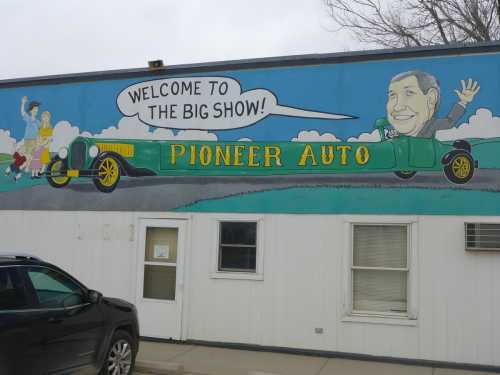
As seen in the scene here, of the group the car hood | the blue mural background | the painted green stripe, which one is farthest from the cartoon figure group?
the car hood

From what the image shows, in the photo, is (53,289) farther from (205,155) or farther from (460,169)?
(460,169)

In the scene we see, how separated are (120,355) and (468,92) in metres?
6.45

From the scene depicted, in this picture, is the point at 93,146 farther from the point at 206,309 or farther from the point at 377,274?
the point at 377,274

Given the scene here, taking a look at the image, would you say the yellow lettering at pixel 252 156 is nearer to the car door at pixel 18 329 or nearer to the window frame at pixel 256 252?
the window frame at pixel 256 252

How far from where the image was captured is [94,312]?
7012 millimetres

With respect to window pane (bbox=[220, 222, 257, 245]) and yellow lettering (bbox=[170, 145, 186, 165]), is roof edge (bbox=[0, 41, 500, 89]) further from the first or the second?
window pane (bbox=[220, 222, 257, 245])

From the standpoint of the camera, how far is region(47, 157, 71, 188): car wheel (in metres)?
11.0

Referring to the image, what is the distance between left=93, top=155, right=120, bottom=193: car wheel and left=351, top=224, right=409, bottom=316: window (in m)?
4.49

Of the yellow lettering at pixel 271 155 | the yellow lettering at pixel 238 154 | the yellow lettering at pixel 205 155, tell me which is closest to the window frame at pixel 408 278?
the yellow lettering at pixel 271 155

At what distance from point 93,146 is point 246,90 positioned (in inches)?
124

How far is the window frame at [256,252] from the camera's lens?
9617mm

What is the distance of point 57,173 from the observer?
11.1 metres

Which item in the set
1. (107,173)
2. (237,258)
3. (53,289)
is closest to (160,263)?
(237,258)

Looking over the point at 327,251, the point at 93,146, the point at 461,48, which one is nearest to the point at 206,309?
the point at 327,251
